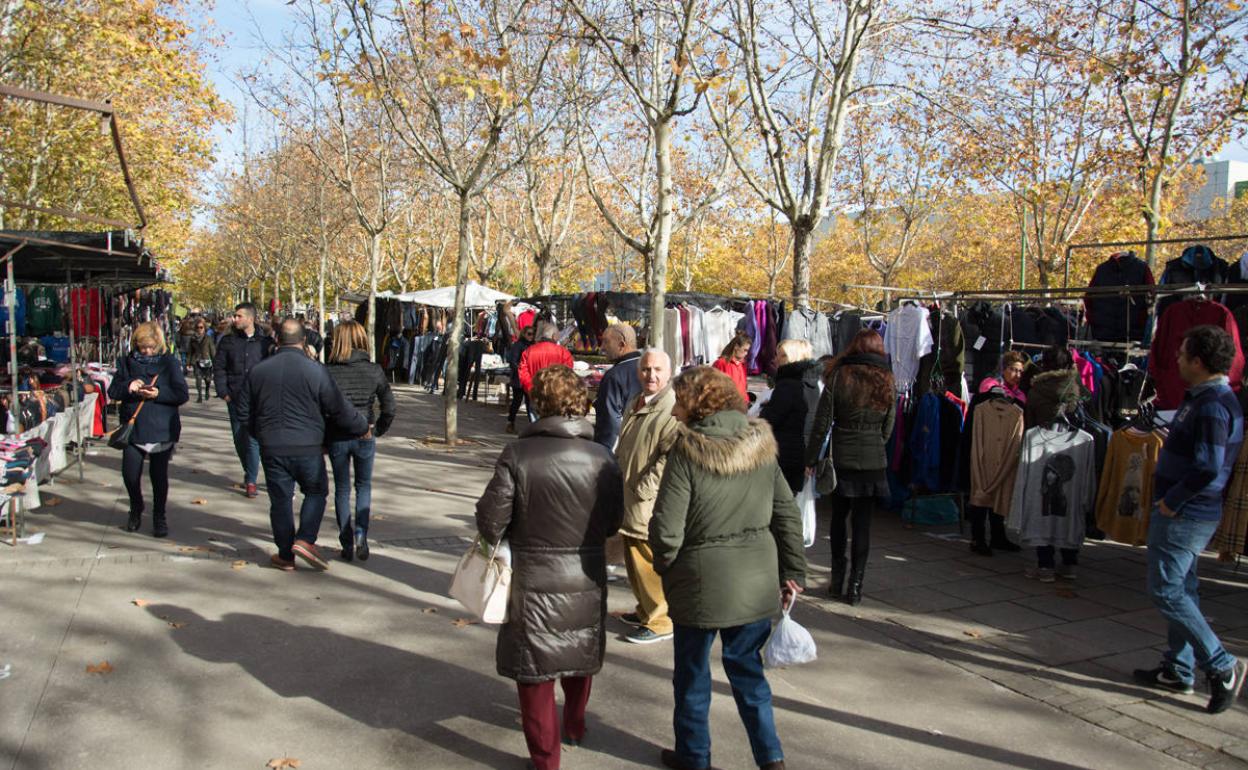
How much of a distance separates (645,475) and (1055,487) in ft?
11.4

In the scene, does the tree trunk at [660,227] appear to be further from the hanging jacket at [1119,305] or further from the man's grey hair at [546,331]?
the hanging jacket at [1119,305]

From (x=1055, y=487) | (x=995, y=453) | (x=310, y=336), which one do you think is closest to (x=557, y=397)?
(x=1055, y=487)

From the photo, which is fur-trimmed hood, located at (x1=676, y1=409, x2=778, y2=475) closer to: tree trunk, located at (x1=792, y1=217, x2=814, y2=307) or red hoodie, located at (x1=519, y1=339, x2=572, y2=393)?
red hoodie, located at (x1=519, y1=339, x2=572, y2=393)

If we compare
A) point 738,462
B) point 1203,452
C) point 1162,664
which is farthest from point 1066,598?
point 738,462

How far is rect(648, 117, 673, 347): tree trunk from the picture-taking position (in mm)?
9703

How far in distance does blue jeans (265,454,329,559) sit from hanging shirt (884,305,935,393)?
5.32 meters

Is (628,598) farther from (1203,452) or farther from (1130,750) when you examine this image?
(1203,452)

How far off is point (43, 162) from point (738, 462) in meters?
24.4

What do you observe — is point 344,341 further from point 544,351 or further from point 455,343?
point 455,343

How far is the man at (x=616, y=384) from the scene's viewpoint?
6145mm

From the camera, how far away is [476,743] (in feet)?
13.0

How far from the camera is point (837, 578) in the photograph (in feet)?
20.8

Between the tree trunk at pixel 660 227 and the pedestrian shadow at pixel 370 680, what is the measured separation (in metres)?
5.25

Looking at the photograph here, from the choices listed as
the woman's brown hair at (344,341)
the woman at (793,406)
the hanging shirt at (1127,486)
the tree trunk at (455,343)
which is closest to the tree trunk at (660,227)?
the woman at (793,406)
